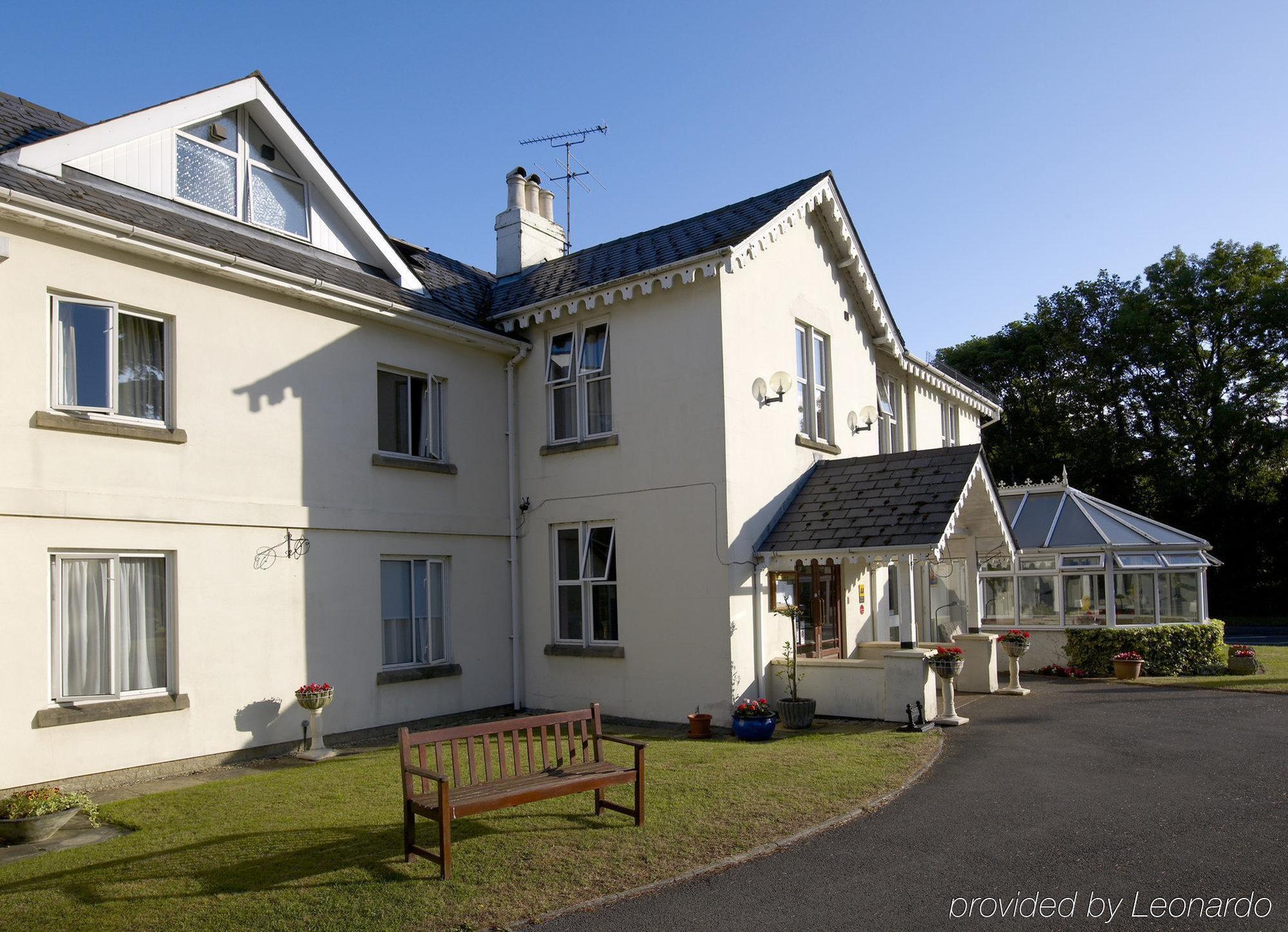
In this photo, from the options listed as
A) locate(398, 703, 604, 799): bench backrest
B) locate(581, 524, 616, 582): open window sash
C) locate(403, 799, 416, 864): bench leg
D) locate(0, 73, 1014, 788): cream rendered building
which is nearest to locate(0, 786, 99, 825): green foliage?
locate(0, 73, 1014, 788): cream rendered building

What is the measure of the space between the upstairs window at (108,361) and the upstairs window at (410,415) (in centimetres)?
323

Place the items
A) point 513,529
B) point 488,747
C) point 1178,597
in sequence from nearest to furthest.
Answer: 1. point 488,747
2. point 513,529
3. point 1178,597

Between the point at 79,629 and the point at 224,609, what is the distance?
1667 millimetres

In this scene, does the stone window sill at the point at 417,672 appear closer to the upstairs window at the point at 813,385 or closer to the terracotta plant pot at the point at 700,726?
the terracotta plant pot at the point at 700,726

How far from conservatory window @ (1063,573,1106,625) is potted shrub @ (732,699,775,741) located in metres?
11.4

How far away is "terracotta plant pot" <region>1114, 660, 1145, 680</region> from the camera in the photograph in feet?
63.7

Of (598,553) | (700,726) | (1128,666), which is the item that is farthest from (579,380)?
(1128,666)

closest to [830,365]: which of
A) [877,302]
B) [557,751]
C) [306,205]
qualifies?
[877,302]

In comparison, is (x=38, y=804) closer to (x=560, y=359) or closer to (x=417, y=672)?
(x=417, y=672)

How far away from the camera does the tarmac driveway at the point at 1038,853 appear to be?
6.18 meters

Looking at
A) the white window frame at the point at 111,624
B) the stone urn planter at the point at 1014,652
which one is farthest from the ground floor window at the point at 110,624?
the stone urn planter at the point at 1014,652

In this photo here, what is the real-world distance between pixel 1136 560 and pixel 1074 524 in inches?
60.1

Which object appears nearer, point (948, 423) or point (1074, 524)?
point (1074, 524)

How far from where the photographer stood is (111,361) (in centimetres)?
1088
